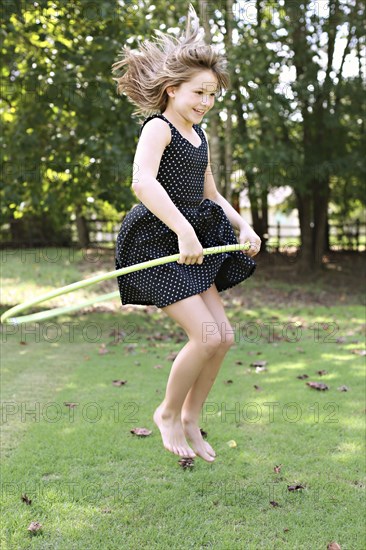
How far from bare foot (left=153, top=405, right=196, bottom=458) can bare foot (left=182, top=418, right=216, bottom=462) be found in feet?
0.17

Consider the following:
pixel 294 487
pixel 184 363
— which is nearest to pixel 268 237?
pixel 294 487

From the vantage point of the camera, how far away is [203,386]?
3500 millimetres

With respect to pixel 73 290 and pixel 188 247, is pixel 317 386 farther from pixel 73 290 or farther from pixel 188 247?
pixel 73 290

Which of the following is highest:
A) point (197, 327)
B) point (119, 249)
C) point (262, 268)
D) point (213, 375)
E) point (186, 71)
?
point (186, 71)

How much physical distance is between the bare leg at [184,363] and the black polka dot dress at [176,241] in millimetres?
75

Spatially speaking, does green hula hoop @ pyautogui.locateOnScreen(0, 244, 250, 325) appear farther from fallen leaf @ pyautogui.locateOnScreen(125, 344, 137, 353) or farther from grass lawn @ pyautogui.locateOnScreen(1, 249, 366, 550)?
fallen leaf @ pyautogui.locateOnScreen(125, 344, 137, 353)

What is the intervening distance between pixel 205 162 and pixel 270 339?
5.05 meters

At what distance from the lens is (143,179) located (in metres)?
3.09

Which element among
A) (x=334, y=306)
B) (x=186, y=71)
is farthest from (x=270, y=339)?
(x=186, y=71)

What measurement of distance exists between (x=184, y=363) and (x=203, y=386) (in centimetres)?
31

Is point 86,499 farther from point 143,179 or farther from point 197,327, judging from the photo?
point 143,179

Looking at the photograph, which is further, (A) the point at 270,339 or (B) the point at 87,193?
(B) the point at 87,193

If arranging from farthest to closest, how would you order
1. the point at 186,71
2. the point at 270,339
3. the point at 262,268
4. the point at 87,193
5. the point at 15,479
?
1. the point at 262,268
2. the point at 87,193
3. the point at 270,339
4. the point at 15,479
5. the point at 186,71

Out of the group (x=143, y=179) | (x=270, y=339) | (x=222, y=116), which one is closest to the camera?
(x=143, y=179)
